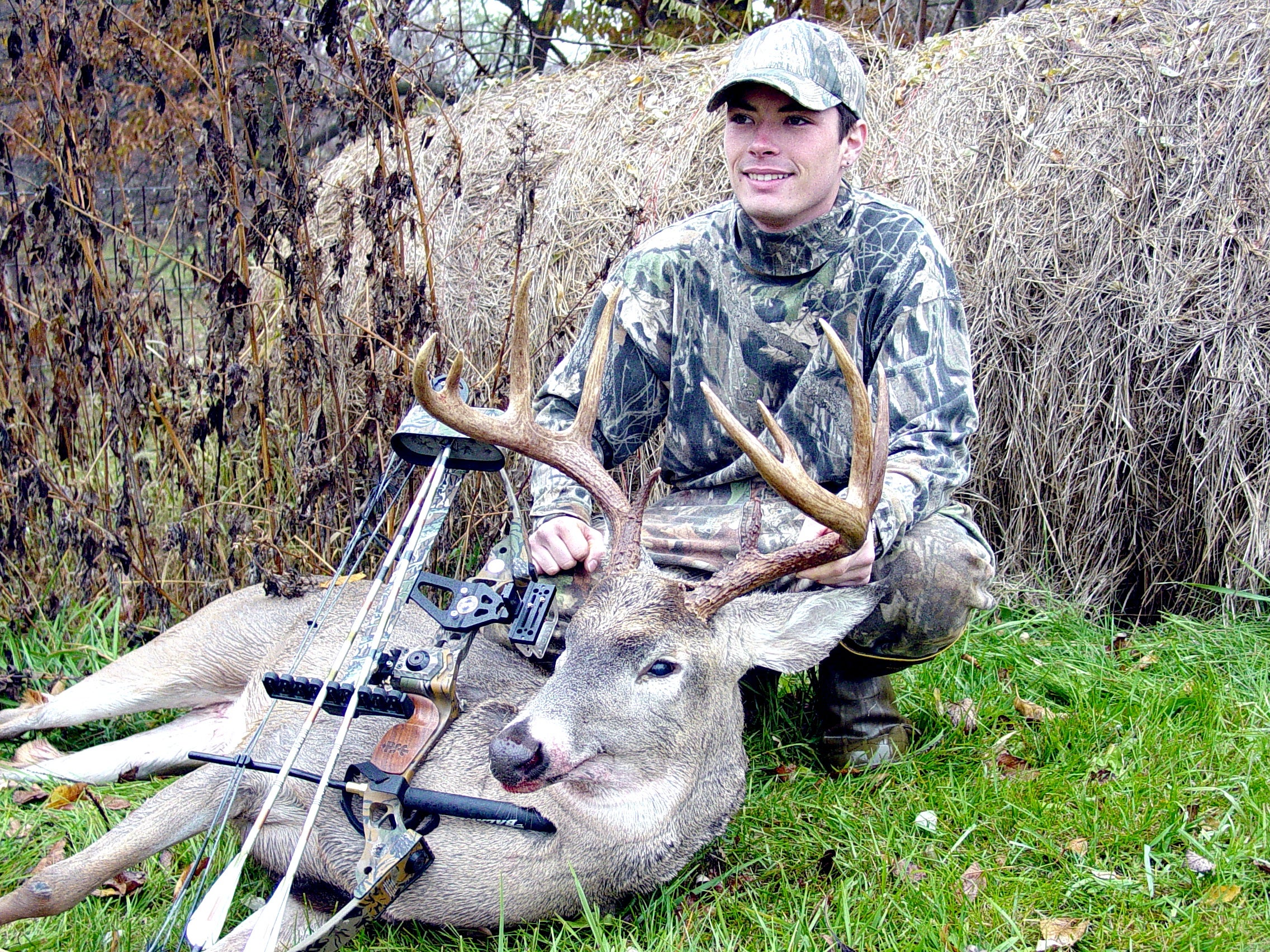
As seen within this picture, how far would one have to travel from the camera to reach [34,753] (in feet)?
12.6

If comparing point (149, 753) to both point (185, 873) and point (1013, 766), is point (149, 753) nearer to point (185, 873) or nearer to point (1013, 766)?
point (185, 873)

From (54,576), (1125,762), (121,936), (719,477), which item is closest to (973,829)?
(1125,762)

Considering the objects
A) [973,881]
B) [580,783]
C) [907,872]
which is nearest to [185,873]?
[580,783]

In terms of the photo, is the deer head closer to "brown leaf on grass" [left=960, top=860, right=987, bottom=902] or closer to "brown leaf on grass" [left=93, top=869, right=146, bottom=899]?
"brown leaf on grass" [left=960, top=860, right=987, bottom=902]

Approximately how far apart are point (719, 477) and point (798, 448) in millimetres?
272

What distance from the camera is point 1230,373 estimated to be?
4.71 m

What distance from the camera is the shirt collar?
143 inches

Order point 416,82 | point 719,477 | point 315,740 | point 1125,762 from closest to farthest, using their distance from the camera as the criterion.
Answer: point 315,740 → point 1125,762 → point 719,477 → point 416,82

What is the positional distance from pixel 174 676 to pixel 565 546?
1516 mm

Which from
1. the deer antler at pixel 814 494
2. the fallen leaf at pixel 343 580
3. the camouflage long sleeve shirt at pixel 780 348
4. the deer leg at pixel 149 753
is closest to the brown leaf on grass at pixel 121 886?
the deer leg at pixel 149 753

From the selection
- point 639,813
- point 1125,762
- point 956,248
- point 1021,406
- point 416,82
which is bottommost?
point 1125,762

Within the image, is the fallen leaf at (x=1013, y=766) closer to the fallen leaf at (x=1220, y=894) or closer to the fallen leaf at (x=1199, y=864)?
the fallen leaf at (x=1199, y=864)

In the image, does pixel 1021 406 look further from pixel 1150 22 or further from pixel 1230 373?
pixel 1150 22

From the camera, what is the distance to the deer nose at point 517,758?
8.23ft
